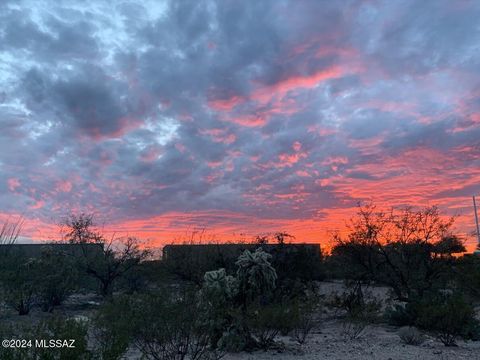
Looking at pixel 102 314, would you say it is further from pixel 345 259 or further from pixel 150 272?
pixel 150 272

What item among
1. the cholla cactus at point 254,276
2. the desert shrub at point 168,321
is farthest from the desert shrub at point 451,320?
the desert shrub at point 168,321

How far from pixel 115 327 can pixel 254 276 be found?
4.58m

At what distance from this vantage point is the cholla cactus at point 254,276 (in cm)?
1198

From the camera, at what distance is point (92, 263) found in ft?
85.3

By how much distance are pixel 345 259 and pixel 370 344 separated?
33.0 feet

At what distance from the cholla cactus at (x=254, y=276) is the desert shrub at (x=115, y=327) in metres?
3.25

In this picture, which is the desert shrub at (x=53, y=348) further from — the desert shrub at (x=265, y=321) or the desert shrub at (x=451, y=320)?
the desert shrub at (x=451, y=320)

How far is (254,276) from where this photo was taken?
39.2ft

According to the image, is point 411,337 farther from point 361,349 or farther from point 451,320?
point 361,349

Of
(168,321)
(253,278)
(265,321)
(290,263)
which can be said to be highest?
(290,263)

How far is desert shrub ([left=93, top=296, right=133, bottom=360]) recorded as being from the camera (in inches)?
249

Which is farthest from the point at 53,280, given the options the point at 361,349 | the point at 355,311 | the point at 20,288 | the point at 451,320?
the point at 451,320

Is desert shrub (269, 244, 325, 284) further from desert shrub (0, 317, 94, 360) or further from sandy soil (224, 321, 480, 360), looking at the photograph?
desert shrub (0, 317, 94, 360)

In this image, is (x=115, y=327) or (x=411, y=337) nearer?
(x=115, y=327)
